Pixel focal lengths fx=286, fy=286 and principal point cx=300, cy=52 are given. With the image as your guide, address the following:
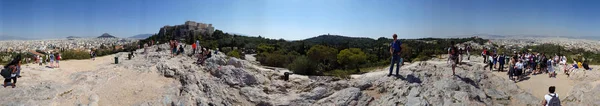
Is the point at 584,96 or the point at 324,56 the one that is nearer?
the point at 584,96

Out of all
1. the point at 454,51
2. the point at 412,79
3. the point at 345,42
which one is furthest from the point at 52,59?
the point at 345,42

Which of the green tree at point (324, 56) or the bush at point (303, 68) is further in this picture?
the green tree at point (324, 56)

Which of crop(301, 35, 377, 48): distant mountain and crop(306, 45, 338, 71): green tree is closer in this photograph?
crop(306, 45, 338, 71): green tree

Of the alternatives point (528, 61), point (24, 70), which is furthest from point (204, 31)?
point (528, 61)

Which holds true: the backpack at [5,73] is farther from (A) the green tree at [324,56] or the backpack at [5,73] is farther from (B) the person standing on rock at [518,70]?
(A) the green tree at [324,56]

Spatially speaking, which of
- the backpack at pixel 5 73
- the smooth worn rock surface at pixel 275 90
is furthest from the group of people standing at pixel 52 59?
the backpack at pixel 5 73

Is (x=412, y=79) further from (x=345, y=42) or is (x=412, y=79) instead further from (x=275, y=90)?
(x=345, y=42)

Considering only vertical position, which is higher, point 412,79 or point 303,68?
point 412,79

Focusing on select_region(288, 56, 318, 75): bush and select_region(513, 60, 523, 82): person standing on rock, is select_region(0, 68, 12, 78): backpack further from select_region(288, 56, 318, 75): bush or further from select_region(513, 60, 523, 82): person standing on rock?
select_region(513, 60, 523, 82): person standing on rock

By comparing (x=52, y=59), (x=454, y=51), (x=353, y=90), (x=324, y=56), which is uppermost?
(x=454, y=51)

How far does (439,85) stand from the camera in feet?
32.4

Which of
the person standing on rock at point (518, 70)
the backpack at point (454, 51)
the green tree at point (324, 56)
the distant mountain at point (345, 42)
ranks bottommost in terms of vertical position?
the green tree at point (324, 56)

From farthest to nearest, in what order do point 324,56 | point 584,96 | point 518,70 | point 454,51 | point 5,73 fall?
point 324,56 < point 518,70 < point 454,51 < point 5,73 < point 584,96

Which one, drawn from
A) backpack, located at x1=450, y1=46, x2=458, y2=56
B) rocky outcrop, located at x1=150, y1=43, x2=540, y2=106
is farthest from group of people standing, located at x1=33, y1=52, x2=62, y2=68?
backpack, located at x1=450, y1=46, x2=458, y2=56
